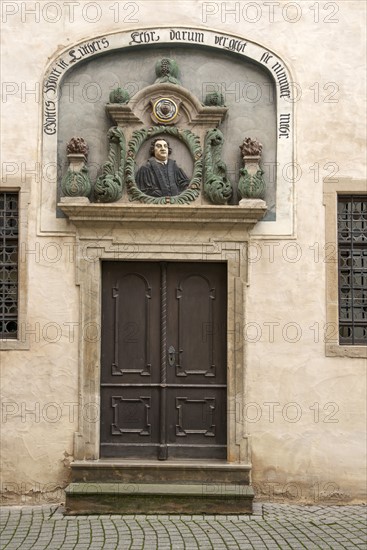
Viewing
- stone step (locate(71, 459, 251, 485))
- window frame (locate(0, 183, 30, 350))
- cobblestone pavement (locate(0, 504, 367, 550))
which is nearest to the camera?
cobblestone pavement (locate(0, 504, 367, 550))

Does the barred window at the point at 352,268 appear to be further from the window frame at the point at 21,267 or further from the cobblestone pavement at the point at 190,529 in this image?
the window frame at the point at 21,267

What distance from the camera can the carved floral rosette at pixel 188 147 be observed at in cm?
799

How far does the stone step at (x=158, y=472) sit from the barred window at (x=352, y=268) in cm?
182

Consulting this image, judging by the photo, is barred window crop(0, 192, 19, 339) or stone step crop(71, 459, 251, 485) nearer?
stone step crop(71, 459, 251, 485)

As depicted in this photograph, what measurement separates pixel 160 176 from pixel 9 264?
1.87m

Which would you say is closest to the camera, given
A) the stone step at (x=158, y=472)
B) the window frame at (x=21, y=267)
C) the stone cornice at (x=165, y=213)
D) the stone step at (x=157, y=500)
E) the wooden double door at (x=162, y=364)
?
the stone step at (x=157, y=500)

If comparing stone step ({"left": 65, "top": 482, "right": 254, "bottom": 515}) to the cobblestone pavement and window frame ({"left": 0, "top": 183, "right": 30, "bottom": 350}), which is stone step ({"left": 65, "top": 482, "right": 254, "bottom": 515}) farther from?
window frame ({"left": 0, "top": 183, "right": 30, "bottom": 350})

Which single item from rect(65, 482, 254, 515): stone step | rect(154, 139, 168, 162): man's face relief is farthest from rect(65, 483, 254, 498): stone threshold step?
rect(154, 139, 168, 162): man's face relief

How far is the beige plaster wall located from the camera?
786cm

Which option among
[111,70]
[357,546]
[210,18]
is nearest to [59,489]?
[357,546]

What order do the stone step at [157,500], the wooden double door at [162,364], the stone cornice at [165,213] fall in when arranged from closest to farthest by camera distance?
the stone step at [157,500]
the stone cornice at [165,213]
the wooden double door at [162,364]

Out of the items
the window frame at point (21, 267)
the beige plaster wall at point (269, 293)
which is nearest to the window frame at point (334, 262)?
the beige plaster wall at point (269, 293)

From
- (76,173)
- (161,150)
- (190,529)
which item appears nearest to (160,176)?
(161,150)

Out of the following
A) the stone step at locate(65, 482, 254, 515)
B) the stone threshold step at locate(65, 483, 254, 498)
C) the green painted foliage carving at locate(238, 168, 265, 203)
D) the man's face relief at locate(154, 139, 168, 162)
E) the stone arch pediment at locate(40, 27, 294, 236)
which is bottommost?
the stone step at locate(65, 482, 254, 515)
